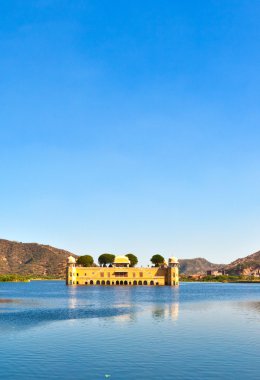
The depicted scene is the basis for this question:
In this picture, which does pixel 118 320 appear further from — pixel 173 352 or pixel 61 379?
pixel 61 379

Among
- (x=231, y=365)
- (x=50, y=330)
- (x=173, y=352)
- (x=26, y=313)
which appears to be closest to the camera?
(x=231, y=365)

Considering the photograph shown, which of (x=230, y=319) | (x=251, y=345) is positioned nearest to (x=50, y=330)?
(x=251, y=345)

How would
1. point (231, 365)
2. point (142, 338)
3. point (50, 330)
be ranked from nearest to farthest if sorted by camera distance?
point (231, 365)
point (142, 338)
point (50, 330)

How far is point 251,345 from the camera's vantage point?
46.0 metres

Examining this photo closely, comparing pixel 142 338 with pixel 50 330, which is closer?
pixel 142 338

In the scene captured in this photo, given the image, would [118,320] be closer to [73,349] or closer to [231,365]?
[73,349]

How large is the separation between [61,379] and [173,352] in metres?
12.5

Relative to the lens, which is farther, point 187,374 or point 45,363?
point 45,363

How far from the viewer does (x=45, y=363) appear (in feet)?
123

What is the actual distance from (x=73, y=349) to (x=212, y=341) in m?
13.8

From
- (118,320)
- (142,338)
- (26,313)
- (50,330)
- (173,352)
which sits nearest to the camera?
(173,352)

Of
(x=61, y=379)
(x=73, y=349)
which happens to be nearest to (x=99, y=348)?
(x=73, y=349)

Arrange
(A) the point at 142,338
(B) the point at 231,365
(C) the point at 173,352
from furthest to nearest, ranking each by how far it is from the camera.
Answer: (A) the point at 142,338 < (C) the point at 173,352 < (B) the point at 231,365

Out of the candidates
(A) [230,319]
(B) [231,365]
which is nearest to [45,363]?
(B) [231,365]
